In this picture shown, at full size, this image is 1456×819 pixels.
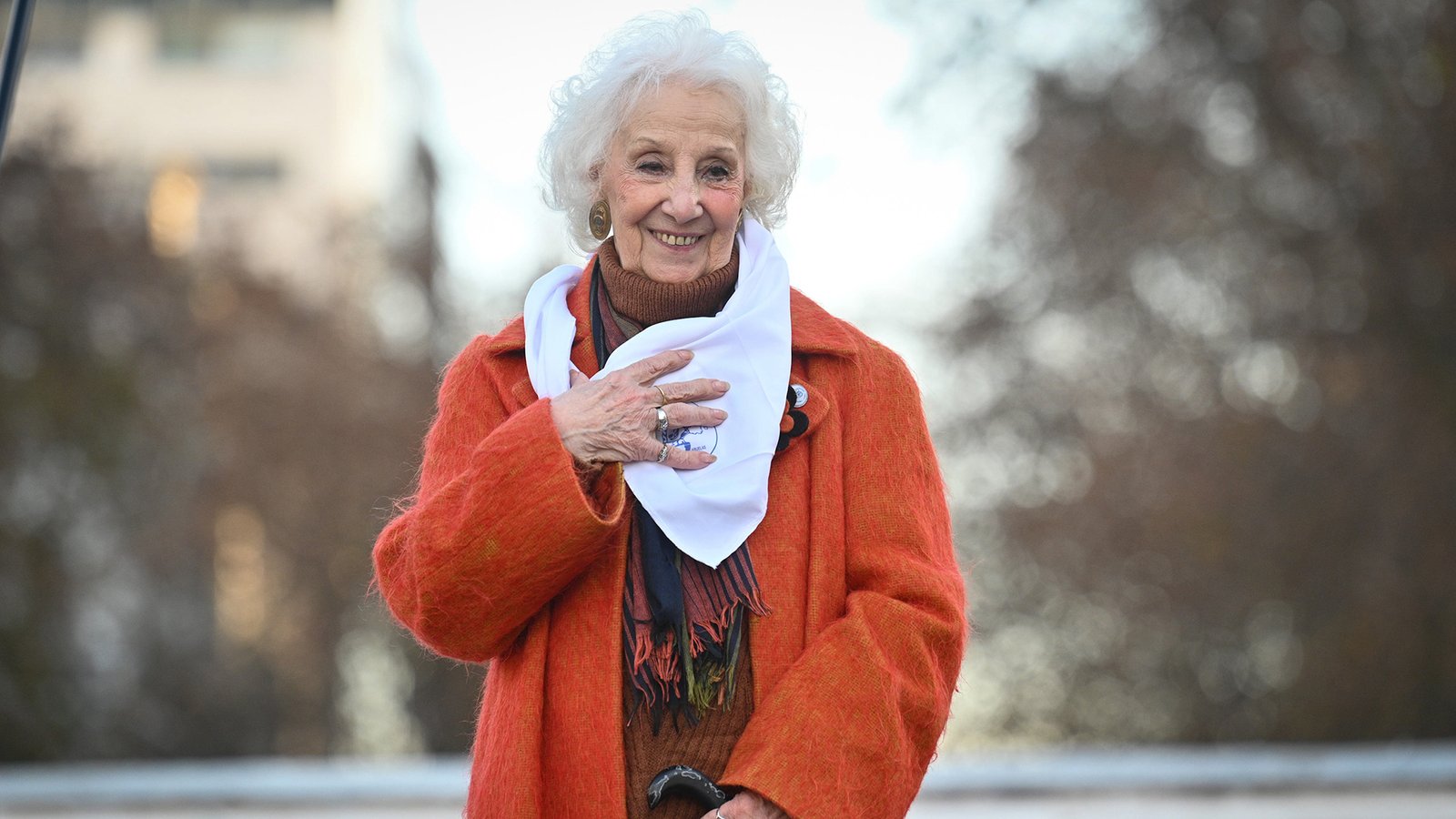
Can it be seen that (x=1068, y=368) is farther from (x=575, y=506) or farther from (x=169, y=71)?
(x=169, y=71)

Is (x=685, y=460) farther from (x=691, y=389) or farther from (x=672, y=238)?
(x=672, y=238)

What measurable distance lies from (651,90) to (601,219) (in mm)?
232

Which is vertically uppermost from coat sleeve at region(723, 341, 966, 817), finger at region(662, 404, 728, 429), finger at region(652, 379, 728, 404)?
finger at region(652, 379, 728, 404)

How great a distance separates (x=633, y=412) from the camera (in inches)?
76.6

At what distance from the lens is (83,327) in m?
9.48

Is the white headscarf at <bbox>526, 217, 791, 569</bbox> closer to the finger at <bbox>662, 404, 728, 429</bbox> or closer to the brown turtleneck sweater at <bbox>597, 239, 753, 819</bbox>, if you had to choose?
the finger at <bbox>662, 404, 728, 429</bbox>

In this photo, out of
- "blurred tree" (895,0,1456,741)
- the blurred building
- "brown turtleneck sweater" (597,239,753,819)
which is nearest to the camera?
"brown turtleneck sweater" (597,239,753,819)

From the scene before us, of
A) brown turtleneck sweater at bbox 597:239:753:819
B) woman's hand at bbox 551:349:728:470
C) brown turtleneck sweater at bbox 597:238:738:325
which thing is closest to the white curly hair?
brown turtleneck sweater at bbox 597:238:738:325

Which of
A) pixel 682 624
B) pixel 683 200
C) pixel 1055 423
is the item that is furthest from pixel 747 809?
pixel 1055 423

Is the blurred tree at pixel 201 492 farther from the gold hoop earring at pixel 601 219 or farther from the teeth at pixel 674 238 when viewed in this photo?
the teeth at pixel 674 238

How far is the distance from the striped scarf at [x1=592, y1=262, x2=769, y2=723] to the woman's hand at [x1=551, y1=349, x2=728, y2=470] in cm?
13

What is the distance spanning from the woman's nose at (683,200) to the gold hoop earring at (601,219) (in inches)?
6.7

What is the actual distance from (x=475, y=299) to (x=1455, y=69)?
6.44 metres

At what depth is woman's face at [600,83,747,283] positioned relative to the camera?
2.06 meters
